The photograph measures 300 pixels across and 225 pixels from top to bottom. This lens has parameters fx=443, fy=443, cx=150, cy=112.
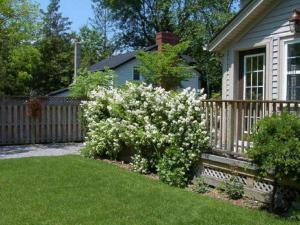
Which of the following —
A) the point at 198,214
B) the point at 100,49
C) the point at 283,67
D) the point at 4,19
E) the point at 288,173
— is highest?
the point at 100,49

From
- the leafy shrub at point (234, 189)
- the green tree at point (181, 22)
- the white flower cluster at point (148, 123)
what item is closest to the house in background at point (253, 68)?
the white flower cluster at point (148, 123)

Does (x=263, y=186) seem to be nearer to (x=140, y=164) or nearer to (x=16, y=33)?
(x=140, y=164)

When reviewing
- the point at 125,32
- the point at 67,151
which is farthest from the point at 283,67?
the point at 125,32

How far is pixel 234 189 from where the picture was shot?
711 centimetres

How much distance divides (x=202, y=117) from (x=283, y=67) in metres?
2.31

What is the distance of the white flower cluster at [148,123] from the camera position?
8234 mm

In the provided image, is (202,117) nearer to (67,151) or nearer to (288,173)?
(288,173)

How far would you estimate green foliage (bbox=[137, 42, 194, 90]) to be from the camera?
15.3 m

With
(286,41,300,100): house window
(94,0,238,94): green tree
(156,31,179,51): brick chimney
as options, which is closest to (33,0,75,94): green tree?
(94,0,238,94): green tree

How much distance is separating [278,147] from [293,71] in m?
3.85

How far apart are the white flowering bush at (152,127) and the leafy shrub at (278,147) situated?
2091mm

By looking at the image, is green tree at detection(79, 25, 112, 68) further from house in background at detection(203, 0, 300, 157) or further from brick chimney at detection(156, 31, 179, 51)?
house in background at detection(203, 0, 300, 157)

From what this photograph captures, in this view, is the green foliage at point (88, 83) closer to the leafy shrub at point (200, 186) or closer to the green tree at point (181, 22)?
the leafy shrub at point (200, 186)

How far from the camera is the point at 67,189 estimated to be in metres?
7.38
